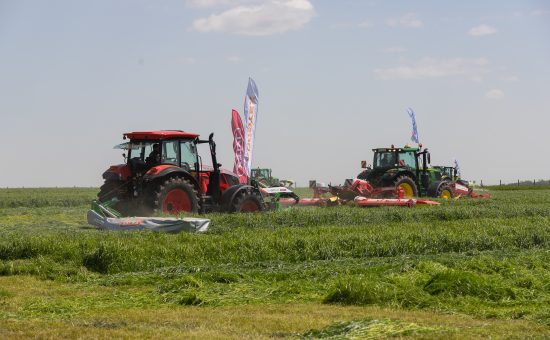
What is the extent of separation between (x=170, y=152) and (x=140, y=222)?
3.56 metres

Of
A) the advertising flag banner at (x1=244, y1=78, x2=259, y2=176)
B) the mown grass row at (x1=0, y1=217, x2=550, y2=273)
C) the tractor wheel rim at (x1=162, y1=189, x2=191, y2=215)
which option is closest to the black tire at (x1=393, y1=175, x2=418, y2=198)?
the advertising flag banner at (x1=244, y1=78, x2=259, y2=176)

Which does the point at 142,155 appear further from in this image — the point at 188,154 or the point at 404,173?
the point at 404,173

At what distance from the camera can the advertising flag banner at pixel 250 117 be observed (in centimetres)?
3059

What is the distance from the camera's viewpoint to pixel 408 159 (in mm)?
37156

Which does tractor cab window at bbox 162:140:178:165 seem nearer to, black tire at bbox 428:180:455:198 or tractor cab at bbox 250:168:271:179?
black tire at bbox 428:180:455:198

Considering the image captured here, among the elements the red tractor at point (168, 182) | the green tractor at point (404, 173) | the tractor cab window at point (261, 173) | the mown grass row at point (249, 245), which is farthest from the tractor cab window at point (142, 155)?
the tractor cab window at point (261, 173)

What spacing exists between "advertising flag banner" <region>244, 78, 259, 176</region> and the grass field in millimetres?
7789

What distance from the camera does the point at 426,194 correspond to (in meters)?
37.4

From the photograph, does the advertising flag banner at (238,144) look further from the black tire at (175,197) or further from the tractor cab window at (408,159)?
the tractor cab window at (408,159)

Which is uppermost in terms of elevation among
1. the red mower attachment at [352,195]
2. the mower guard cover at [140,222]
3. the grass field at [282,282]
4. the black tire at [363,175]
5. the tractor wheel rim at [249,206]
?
the black tire at [363,175]

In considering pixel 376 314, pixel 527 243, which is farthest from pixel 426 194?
pixel 376 314

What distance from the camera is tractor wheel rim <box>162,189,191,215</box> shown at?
23.9m

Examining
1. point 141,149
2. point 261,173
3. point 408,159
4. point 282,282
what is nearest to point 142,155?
point 141,149

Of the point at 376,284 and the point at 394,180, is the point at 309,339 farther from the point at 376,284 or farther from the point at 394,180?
the point at 394,180
